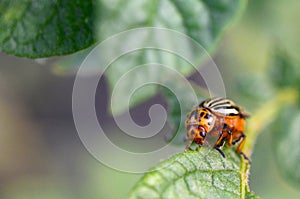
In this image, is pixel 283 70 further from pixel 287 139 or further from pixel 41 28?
pixel 41 28

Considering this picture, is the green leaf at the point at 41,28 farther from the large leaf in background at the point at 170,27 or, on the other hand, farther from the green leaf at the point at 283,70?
the green leaf at the point at 283,70

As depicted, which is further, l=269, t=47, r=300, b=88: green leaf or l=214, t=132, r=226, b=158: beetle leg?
l=269, t=47, r=300, b=88: green leaf

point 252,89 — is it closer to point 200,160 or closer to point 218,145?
point 218,145

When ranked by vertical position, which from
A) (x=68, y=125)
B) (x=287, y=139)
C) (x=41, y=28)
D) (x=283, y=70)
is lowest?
(x=68, y=125)

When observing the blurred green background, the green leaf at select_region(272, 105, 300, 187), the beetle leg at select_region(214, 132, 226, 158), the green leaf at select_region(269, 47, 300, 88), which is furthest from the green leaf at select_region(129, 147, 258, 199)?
the blurred green background

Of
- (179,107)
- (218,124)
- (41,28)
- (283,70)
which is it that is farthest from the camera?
(283,70)

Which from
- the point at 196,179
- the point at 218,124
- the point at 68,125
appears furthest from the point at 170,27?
the point at 68,125

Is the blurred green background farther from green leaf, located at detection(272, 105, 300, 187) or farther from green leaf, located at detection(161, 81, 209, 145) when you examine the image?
green leaf, located at detection(161, 81, 209, 145)
